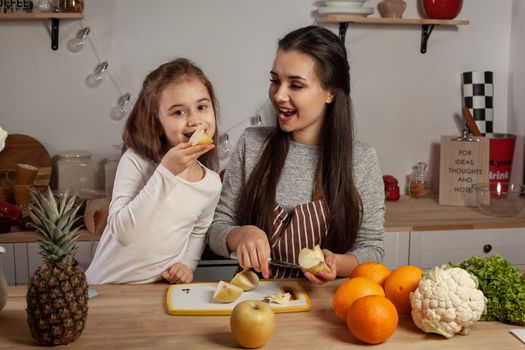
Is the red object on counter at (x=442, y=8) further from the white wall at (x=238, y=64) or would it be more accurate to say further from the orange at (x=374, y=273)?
the orange at (x=374, y=273)

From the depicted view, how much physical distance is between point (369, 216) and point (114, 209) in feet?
2.38

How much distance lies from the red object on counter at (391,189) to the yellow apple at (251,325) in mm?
2061

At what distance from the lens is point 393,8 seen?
3205mm

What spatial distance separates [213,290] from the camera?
5.23 feet

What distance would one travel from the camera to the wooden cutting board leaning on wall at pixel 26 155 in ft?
9.91

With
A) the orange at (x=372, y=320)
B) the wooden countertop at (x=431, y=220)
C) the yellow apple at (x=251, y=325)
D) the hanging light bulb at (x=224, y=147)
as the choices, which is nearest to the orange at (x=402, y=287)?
the orange at (x=372, y=320)

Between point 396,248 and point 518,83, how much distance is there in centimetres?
117

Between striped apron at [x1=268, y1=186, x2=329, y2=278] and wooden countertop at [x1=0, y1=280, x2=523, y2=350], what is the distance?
0.42 meters

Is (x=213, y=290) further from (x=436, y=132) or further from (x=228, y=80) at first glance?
(x=436, y=132)

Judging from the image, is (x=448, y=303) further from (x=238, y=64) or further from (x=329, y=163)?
(x=238, y=64)

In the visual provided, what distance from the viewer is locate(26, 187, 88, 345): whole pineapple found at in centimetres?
123

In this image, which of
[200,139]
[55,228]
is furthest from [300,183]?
[55,228]

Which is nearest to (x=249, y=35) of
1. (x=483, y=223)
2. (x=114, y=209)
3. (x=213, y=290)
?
(x=483, y=223)

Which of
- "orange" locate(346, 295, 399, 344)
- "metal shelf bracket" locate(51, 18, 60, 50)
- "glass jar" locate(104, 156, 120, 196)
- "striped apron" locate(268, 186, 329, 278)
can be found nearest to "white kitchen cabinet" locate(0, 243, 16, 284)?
"glass jar" locate(104, 156, 120, 196)
